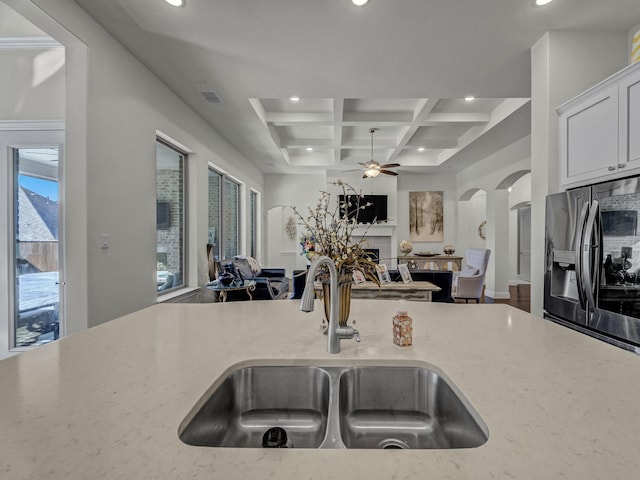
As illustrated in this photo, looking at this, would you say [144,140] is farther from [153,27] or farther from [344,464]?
[344,464]

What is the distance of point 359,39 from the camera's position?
2.71 metres

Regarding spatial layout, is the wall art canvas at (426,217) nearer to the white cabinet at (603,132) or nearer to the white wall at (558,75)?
the white wall at (558,75)

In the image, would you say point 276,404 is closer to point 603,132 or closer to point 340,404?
point 340,404

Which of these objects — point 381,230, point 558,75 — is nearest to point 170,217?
point 558,75

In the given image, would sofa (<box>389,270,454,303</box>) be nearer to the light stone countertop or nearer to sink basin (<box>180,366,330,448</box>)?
the light stone countertop

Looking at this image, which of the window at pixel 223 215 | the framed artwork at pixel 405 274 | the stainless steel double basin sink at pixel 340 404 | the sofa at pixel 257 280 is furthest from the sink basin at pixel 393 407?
the window at pixel 223 215

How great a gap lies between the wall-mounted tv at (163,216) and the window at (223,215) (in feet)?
3.64

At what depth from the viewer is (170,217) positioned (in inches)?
159

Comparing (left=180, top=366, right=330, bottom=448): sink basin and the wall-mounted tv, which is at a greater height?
the wall-mounted tv

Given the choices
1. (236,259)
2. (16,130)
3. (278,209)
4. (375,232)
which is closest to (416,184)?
(375,232)

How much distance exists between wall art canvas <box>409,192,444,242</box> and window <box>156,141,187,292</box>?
5.97 m

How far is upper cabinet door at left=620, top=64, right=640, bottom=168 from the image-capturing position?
190cm

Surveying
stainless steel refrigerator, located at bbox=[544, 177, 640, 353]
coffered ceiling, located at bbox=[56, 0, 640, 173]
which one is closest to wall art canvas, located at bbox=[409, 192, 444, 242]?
coffered ceiling, located at bbox=[56, 0, 640, 173]

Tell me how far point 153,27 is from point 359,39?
1.63 m
